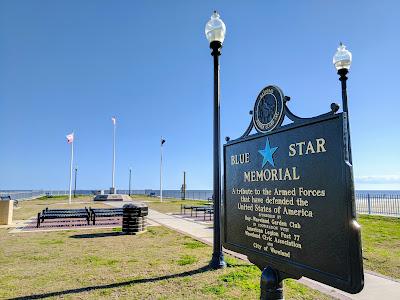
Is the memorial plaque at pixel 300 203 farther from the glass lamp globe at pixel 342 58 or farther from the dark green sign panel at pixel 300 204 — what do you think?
the glass lamp globe at pixel 342 58

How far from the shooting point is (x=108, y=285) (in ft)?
18.5

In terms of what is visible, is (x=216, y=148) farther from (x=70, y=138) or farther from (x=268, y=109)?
(x=70, y=138)

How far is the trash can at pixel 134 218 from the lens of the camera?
11.5 meters

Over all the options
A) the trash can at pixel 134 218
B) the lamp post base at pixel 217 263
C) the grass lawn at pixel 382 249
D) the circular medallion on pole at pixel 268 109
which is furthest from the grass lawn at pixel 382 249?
the trash can at pixel 134 218

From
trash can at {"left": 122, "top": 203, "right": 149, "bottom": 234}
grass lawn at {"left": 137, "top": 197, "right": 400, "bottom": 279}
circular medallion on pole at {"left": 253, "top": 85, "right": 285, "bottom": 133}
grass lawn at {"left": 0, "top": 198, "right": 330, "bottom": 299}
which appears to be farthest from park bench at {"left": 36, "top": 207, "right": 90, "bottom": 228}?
circular medallion on pole at {"left": 253, "top": 85, "right": 285, "bottom": 133}

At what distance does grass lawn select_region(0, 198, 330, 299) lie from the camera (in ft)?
17.1

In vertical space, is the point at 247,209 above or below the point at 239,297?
above

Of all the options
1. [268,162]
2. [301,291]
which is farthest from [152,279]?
[268,162]

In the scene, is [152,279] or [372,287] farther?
[152,279]

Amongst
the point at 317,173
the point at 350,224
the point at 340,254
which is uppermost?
the point at 317,173

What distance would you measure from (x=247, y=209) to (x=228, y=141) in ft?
3.46

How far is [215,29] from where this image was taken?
21.7ft

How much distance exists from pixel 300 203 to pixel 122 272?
15.9 ft

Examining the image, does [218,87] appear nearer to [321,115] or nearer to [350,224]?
[321,115]
